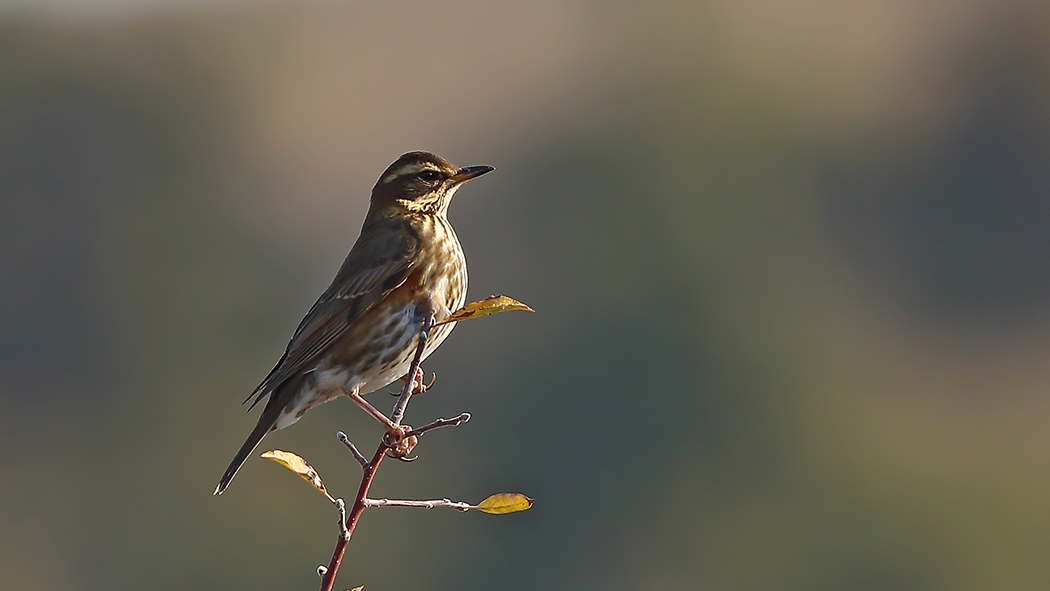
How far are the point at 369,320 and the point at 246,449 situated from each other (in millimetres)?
1130

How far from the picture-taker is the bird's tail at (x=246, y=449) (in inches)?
280

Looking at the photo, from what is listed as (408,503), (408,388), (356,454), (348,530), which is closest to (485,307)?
(408,388)

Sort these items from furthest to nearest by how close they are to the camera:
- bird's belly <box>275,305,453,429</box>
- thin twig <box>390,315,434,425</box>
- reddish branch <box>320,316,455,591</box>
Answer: bird's belly <box>275,305,453,429</box>, thin twig <box>390,315,434,425</box>, reddish branch <box>320,316,455,591</box>

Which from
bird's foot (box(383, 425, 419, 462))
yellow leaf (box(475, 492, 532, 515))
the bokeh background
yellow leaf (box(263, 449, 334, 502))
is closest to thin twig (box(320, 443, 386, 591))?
yellow leaf (box(263, 449, 334, 502))

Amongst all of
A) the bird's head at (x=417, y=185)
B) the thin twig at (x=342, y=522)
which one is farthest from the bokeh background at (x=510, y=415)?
the thin twig at (x=342, y=522)

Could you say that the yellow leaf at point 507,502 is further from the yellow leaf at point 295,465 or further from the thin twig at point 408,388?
the yellow leaf at point 295,465

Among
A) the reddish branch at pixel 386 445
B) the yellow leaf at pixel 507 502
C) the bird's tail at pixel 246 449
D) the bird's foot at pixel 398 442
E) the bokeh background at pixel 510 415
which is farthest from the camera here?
the bokeh background at pixel 510 415

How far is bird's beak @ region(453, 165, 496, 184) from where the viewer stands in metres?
7.89

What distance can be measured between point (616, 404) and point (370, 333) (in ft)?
513

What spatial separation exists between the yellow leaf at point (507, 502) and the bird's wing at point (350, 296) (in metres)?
2.71

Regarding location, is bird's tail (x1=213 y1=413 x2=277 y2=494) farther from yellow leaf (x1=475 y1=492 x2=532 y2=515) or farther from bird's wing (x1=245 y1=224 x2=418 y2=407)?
yellow leaf (x1=475 y1=492 x2=532 y2=515)

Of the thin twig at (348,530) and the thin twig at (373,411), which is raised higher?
the thin twig at (348,530)

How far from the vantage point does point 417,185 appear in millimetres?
8633

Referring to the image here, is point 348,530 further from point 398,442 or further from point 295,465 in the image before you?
point 398,442
